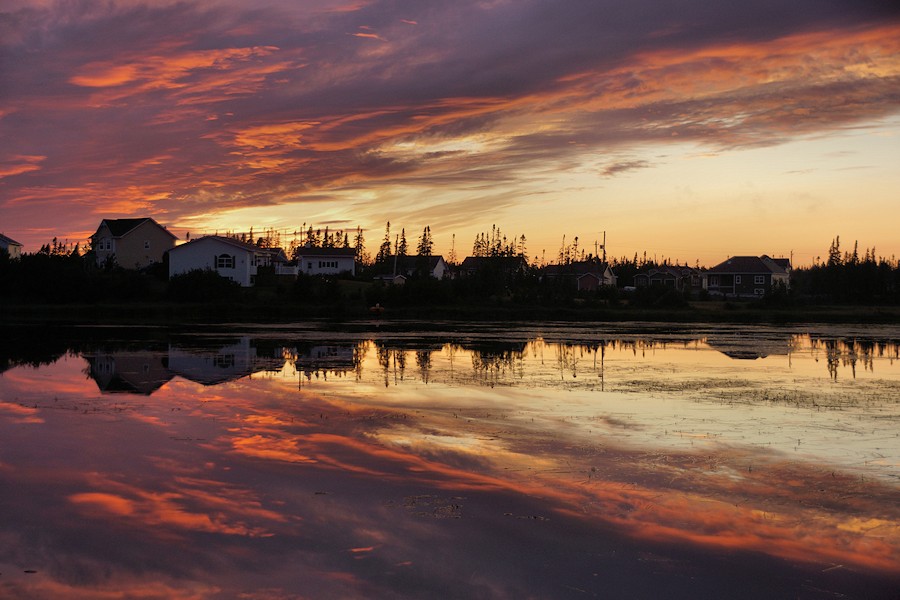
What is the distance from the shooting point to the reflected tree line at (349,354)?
26.8m

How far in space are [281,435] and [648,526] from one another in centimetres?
812

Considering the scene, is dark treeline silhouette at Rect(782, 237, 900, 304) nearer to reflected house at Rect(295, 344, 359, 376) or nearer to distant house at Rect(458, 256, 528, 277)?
distant house at Rect(458, 256, 528, 277)

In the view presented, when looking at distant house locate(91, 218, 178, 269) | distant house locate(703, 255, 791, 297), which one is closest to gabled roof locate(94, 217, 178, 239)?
distant house locate(91, 218, 178, 269)

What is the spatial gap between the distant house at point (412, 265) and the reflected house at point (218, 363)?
78.5 meters

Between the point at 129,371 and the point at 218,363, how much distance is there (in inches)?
131

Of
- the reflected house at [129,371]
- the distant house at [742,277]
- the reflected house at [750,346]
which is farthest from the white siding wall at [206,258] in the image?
the distant house at [742,277]

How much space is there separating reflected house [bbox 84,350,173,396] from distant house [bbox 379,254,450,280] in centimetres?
8100

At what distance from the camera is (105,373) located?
26438 millimetres

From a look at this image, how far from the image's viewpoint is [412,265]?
5017 inches

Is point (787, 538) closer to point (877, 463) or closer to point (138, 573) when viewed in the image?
point (877, 463)

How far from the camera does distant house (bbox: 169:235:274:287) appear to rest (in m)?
80.6

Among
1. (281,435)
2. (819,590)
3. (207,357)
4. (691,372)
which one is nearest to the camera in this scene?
(819,590)

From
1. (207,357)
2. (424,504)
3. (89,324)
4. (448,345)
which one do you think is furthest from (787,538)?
(89,324)

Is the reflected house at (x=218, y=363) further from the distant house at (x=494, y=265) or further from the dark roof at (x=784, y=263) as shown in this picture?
the dark roof at (x=784, y=263)
